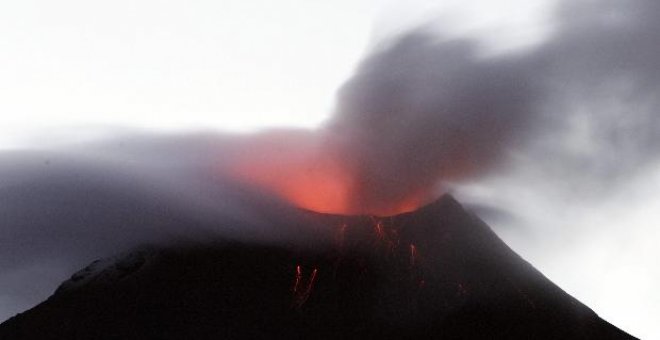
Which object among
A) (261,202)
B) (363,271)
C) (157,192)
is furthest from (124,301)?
(157,192)

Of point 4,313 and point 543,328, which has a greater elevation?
point 543,328

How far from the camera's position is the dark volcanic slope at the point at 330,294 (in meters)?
34.0

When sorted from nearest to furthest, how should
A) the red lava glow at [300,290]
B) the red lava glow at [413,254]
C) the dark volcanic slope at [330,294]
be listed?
the dark volcanic slope at [330,294] → the red lava glow at [300,290] → the red lava glow at [413,254]

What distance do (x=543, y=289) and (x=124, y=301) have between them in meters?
29.9

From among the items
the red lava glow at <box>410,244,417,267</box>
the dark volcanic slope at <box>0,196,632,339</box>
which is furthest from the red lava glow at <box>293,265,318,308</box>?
the red lava glow at <box>410,244,417,267</box>

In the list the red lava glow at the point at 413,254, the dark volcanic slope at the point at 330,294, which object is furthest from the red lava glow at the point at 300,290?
the red lava glow at the point at 413,254

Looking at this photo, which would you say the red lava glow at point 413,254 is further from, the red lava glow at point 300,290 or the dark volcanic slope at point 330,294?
the red lava glow at point 300,290

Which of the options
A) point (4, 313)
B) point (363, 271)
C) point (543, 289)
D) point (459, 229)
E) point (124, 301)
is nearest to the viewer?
point (124, 301)

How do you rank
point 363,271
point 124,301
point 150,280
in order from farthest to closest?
1. point 363,271
2. point 150,280
3. point 124,301

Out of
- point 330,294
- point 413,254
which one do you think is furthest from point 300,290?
point 413,254

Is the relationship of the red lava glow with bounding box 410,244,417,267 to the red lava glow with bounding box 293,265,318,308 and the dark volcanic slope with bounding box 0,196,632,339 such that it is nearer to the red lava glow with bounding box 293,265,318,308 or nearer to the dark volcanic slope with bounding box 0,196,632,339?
the dark volcanic slope with bounding box 0,196,632,339

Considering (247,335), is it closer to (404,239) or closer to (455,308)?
(455,308)

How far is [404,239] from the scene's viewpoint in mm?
46406

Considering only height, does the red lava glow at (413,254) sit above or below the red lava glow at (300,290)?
above
